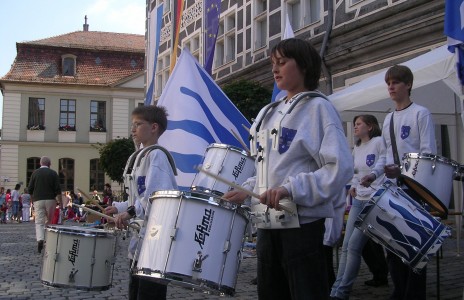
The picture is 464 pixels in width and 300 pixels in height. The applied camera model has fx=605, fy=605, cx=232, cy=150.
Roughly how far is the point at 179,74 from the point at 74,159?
1609 inches

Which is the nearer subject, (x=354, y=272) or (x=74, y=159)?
(x=354, y=272)

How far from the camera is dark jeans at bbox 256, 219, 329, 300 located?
2570 millimetres

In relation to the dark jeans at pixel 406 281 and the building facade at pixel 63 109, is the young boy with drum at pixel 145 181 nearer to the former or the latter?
the dark jeans at pixel 406 281

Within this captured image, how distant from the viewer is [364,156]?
18.4ft

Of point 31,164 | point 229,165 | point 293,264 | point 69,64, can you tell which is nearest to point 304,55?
point 293,264

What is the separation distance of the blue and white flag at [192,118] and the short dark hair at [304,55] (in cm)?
461

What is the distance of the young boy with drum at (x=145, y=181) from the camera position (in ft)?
12.1

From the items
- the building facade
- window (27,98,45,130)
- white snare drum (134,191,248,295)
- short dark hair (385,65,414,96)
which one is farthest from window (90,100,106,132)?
white snare drum (134,191,248,295)

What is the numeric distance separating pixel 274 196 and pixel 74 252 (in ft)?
7.74

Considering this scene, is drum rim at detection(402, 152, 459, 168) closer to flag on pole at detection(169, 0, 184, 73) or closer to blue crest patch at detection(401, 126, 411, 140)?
blue crest patch at detection(401, 126, 411, 140)

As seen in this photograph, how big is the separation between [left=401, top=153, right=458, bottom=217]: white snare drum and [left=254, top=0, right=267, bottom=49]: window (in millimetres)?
16635

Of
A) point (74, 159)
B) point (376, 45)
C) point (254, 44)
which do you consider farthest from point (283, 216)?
point (74, 159)

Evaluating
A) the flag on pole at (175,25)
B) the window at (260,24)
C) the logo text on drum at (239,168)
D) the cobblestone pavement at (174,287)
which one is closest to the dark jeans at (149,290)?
the cobblestone pavement at (174,287)

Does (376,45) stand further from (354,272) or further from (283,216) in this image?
(283,216)
